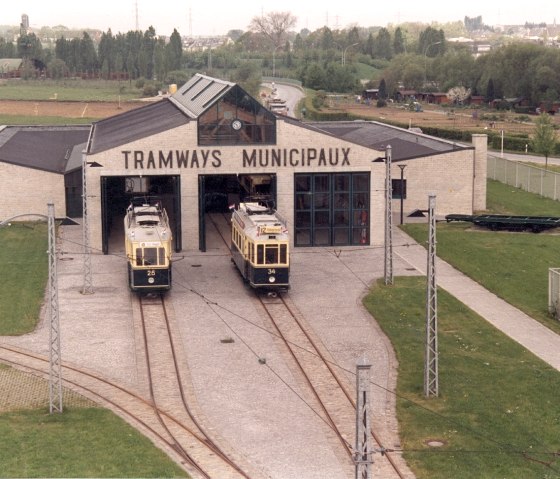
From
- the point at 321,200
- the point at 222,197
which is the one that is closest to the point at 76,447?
the point at 321,200

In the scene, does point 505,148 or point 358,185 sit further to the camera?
point 505,148

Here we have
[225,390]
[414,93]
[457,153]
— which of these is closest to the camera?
[225,390]

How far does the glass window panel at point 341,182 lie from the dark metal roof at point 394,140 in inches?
79.7

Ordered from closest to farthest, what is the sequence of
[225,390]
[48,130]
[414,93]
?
[225,390] → [48,130] → [414,93]

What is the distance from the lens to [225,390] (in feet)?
125

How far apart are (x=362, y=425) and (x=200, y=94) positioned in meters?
49.6

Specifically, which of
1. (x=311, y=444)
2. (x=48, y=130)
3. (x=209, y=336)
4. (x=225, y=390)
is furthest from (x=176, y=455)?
(x=48, y=130)

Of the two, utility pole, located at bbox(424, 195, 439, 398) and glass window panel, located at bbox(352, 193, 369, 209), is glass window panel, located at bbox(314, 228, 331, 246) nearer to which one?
glass window panel, located at bbox(352, 193, 369, 209)

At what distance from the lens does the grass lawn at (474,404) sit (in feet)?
103

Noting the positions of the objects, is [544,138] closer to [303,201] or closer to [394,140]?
[394,140]

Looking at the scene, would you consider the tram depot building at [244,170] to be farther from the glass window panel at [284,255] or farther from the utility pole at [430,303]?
the utility pole at [430,303]

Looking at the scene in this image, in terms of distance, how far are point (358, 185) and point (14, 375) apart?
2841cm

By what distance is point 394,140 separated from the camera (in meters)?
82.5

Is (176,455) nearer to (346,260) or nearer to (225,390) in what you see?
(225,390)
